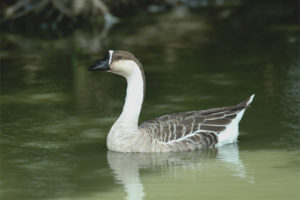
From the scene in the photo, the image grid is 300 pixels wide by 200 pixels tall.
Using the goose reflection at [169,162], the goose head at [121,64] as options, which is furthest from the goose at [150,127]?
the goose reflection at [169,162]

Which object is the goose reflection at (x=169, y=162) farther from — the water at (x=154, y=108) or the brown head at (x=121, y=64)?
the brown head at (x=121, y=64)

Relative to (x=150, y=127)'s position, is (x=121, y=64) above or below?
above

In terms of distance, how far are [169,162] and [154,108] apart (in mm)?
3395

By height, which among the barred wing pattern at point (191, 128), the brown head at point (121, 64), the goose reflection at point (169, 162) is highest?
the brown head at point (121, 64)

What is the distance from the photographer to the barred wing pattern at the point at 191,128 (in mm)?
10766

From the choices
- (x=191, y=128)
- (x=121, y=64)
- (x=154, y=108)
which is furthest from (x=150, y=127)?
(x=154, y=108)

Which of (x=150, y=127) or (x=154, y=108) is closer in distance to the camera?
(x=150, y=127)

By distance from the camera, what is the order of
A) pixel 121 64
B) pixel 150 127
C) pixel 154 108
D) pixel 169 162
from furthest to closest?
pixel 154 108
pixel 150 127
pixel 121 64
pixel 169 162

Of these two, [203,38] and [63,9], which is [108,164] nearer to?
[203,38]

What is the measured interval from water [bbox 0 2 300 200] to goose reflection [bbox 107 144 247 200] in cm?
1

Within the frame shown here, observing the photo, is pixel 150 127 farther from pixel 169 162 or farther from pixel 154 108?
pixel 154 108

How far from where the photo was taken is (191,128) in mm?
10867

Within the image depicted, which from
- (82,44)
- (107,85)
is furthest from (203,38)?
(107,85)

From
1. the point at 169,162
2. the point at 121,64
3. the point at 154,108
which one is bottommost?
the point at 169,162
